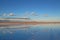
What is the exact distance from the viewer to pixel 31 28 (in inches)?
49.0

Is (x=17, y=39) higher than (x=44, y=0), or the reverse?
(x=44, y=0)

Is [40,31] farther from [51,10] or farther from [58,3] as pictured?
[58,3]

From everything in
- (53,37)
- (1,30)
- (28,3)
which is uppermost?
(28,3)

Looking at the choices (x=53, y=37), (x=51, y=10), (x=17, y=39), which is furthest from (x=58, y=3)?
(x=17, y=39)

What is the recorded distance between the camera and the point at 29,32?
49.5 inches

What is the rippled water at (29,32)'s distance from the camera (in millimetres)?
1244

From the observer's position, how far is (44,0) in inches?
50.9

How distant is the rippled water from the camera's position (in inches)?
49.0

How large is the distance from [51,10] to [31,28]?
14.8 inches

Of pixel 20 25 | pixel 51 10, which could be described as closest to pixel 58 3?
pixel 51 10

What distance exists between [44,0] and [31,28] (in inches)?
17.1

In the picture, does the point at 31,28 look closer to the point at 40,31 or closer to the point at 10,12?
the point at 40,31

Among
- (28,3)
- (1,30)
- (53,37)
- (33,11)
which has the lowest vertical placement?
(53,37)

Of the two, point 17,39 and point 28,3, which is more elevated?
point 28,3
